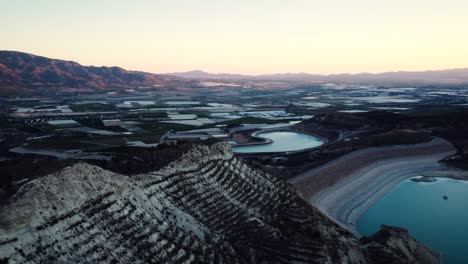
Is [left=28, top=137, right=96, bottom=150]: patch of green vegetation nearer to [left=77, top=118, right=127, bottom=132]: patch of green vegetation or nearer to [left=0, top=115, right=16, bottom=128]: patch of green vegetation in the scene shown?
[left=77, top=118, right=127, bottom=132]: patch of green vegetation

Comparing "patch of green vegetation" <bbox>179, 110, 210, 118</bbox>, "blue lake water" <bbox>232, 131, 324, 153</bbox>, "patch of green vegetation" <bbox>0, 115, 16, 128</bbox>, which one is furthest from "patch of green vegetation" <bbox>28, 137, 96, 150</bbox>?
"patch of green vegetation" <bbox>179, 110, 210, 118</bbox>

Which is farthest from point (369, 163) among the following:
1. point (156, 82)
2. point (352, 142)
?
point (156, 82)

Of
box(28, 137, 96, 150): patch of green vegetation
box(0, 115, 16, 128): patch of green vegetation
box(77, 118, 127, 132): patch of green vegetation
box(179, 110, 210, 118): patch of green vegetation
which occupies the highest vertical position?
box(28, 137, 96, 150): patch of green vegetation

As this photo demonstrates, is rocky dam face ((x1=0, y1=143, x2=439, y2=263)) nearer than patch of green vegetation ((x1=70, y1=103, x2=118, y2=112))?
Yes

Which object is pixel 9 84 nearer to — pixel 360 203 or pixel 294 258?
pixel 360 203

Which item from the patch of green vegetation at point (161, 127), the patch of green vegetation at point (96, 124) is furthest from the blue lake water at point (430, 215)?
the patch of green vegetation at point (96, 124)

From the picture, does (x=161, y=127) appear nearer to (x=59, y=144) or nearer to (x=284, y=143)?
A: (x=59, y=144)
